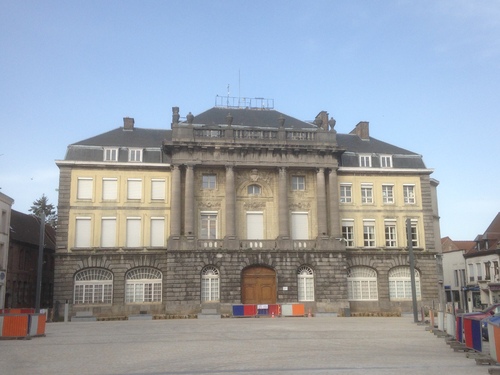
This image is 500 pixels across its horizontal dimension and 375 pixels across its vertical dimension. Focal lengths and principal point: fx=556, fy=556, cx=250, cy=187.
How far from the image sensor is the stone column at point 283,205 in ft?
140

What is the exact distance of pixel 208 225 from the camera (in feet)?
142

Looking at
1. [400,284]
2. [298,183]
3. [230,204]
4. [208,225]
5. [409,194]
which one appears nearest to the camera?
[230,204]

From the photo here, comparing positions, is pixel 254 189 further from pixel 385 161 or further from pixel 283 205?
pixel 385 161

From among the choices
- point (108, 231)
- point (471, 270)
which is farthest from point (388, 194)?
point (108, 231)

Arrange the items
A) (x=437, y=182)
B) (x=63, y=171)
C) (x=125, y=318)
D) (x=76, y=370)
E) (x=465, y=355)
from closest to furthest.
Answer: (x=76, y=370)
(x=465, y=355)
(x=125, y=318)
(x=63, y=171)
(x=437, y=182)

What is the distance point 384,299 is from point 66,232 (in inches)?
988

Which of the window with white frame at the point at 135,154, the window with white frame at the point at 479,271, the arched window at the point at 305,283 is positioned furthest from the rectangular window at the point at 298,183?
the window with white frame at the point at 479,271

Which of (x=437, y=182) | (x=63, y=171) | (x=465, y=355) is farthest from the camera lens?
(x=437, y=182)

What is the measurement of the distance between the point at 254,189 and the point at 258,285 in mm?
7632

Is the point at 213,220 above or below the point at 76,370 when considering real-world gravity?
above

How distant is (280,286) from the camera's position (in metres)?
41.7

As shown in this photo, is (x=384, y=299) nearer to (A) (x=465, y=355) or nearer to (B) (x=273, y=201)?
(B) (x=273, y=201)

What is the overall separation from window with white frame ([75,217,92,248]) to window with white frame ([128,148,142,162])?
5.78 meters

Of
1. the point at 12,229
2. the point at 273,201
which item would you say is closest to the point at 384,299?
the point at 273,201
